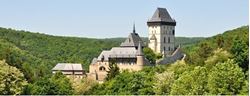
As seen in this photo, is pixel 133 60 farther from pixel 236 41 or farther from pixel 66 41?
pixel 66 41

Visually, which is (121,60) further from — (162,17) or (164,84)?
(164,84)

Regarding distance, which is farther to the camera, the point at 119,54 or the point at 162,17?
the point at 162,17

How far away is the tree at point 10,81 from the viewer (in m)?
33.6

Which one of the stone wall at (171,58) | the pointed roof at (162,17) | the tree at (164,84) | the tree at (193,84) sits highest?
the pointed roof at (162,17)

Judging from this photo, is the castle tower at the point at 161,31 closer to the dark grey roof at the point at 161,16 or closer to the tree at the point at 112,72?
the dark grey roof at the point at 161,16

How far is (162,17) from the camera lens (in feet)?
303

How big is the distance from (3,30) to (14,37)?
377 centimetres

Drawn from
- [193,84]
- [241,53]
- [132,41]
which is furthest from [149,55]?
[193,84]

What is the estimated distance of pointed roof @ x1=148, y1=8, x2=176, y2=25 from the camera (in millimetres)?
91750

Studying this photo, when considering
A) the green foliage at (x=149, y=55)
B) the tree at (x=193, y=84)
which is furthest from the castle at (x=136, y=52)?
the tree at (x=193, y=84)

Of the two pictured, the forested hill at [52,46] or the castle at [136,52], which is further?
the forested hill at [52,46]

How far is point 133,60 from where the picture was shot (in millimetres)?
73062

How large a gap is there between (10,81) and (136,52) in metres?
38.6

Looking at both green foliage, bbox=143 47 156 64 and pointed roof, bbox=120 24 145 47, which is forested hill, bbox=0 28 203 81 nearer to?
pointed roof, bbox=120 24 145 47
